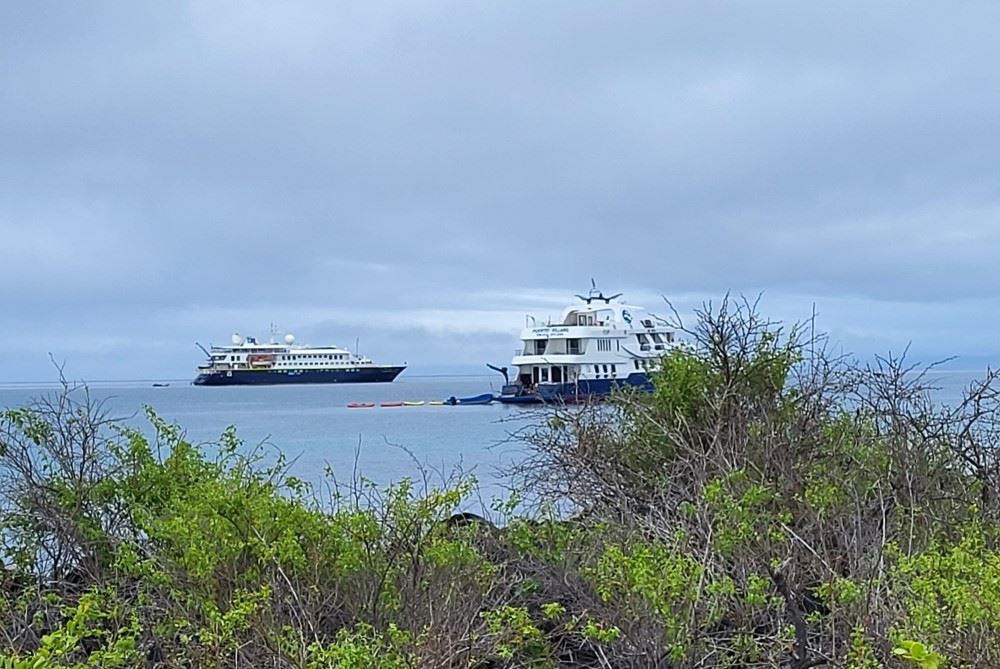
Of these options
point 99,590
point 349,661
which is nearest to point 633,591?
point 349,661

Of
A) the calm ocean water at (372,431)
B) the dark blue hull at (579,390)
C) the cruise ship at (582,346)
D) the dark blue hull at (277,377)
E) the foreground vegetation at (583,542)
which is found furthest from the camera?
the dark blue hull at (277,377)

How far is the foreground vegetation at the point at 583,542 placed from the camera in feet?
16.5

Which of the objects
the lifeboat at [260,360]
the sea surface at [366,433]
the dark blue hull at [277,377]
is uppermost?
the lifeboat at [260,360]

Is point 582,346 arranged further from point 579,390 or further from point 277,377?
point 277,377

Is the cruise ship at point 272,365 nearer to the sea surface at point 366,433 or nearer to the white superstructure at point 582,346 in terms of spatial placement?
the sea surface at point 366,433

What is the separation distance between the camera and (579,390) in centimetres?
1180

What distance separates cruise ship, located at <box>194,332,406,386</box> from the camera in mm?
74625

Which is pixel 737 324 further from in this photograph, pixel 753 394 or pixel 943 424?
pixel 943 424

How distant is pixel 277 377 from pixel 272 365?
1583 mm

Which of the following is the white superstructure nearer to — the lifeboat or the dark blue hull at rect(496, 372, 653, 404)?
the dark blue hull at rect(496, 372, 653, 404)

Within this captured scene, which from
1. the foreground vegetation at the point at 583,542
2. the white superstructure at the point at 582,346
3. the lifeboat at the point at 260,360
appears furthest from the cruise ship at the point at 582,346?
the lifeboat at the point at 260,360

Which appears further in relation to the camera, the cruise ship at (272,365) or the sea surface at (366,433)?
the cruise ship at (272,365)

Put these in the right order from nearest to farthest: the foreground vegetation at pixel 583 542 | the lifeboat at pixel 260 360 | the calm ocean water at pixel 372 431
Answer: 1. the foreground vegetation at pixel 583 542
2. the calm ocean water at pixel 372 431
3. the lifeboat at pixel 260 360

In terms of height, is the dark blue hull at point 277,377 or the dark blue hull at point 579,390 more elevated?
the dark blue hull at point 277,377
